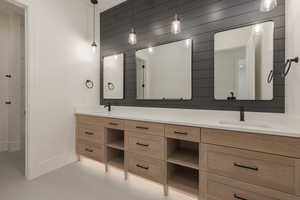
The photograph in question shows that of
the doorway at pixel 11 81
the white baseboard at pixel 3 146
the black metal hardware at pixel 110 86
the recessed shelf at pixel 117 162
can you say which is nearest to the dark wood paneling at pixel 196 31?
the black metal hardware at pixel 110 86

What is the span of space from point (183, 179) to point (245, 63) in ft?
4.90

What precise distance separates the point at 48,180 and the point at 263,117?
2782 mm

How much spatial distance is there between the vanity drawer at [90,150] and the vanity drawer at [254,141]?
1603 mm

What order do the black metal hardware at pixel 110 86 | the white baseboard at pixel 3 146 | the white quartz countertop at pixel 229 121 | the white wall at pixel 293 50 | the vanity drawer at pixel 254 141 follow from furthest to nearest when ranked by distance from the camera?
the white baseboard at pixel 3 146, the black metal hardware at pixel 110 86, the white wall at pixel 293 50, the white quartz countertop at pixel 229 121, the vanity drawer at pixel 254 141

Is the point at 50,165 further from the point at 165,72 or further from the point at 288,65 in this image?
the point at 288,65

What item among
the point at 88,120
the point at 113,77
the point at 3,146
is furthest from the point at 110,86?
the point at 3,146

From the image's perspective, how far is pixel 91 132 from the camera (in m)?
2.49

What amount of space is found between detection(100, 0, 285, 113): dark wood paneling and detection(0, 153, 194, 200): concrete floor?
1116mm

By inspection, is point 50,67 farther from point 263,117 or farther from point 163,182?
point 263,117

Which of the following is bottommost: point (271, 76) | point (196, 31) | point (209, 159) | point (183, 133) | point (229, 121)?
point (209, 159)

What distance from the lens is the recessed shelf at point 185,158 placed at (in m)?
1.62

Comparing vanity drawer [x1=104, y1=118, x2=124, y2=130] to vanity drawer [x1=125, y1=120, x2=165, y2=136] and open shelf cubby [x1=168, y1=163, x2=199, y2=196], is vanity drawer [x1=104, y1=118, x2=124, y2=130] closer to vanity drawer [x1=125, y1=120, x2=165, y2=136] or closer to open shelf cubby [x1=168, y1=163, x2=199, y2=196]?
vanity drawer [x1=125, y1=120, x2=165, y2=136]

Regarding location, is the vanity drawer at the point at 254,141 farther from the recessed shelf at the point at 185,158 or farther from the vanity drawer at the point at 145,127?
the vanity drawer at the point at 145,127

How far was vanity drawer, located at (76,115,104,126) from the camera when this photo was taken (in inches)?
93.2
